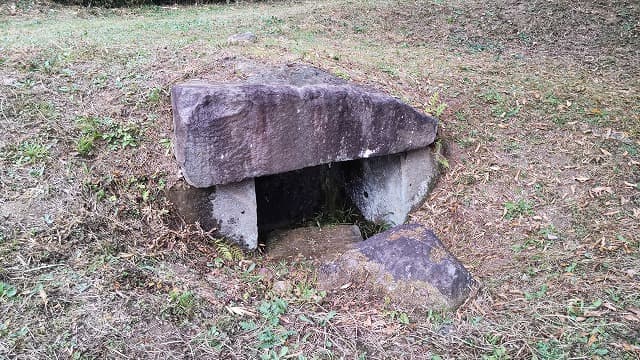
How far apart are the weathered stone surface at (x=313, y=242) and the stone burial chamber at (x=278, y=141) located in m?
0.28

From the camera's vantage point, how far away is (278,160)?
3.73 m

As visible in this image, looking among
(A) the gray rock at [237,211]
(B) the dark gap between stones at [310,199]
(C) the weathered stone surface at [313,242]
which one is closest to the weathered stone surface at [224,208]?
(A) the gray rock at [237,211]

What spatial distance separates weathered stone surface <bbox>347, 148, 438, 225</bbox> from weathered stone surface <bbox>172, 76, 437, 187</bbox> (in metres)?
0.44

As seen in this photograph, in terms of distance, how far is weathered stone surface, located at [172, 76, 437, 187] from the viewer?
3385 millimetres

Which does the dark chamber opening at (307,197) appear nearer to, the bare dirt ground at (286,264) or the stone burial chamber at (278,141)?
the stone burial chamber at (278,141)

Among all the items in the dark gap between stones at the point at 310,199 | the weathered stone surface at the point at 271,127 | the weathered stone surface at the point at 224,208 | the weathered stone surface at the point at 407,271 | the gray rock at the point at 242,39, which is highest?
the gray rock at the point at 242,39

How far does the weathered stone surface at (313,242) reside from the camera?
400 cm

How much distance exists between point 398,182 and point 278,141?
59.9 inches

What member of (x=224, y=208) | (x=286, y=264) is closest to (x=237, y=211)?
(x=224, y=208)

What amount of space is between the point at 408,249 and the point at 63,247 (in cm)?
231

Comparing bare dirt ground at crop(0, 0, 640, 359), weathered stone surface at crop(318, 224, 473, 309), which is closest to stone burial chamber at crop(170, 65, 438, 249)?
bare dirt ground at crop(0, 0, 640, 359)

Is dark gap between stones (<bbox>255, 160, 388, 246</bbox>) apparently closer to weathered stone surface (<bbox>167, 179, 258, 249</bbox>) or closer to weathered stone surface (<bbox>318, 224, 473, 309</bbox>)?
weathered stone surface (<bbox>167, 179, 258, 249</bbox>)

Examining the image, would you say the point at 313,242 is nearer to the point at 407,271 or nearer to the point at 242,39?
the point at 407,271

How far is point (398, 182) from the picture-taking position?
470cm
